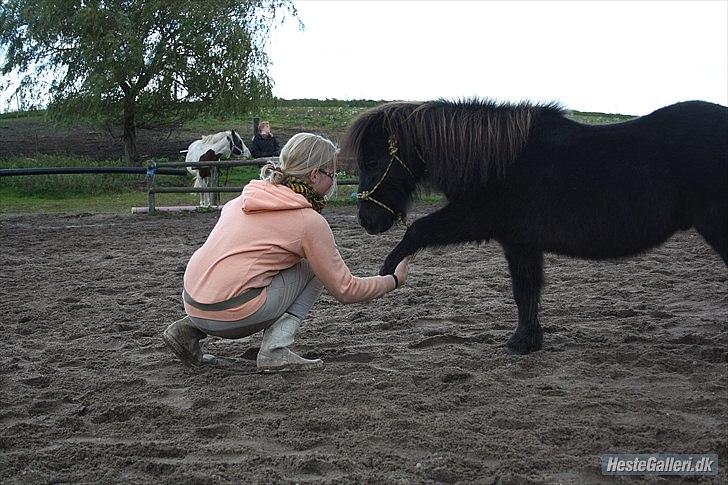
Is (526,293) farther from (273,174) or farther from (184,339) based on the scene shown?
(184,339)

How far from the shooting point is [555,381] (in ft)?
13.9

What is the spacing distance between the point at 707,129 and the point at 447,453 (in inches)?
93.6

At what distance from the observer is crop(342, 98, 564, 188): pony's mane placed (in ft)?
15.3

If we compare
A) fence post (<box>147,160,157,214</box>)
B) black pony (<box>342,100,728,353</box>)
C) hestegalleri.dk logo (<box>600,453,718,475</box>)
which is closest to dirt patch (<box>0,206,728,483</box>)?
hestegalleri.dk logo (<box>600,453,718,475</box>)

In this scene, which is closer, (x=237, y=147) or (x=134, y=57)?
(x=237, y=147)

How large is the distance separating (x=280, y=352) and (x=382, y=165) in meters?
1.29

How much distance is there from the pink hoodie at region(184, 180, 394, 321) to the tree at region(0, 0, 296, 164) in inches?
715

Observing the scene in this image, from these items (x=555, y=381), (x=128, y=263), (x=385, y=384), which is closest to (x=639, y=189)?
(x=555, y=381)

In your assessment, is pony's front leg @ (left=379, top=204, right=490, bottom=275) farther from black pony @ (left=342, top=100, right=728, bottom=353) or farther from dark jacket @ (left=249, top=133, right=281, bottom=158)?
dark jacket @ (left=249, top=133, right=281, bottom=158)

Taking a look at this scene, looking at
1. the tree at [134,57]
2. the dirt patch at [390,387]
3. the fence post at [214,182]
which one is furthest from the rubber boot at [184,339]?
the tree at [134,57]

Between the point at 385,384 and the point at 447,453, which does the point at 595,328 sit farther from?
the point at 447,453

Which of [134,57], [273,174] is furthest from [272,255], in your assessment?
[134,57]

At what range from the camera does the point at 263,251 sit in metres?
4.32

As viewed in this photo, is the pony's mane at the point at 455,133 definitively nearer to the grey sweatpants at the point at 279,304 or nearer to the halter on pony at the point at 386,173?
the halter on pony at the point at 386,173
